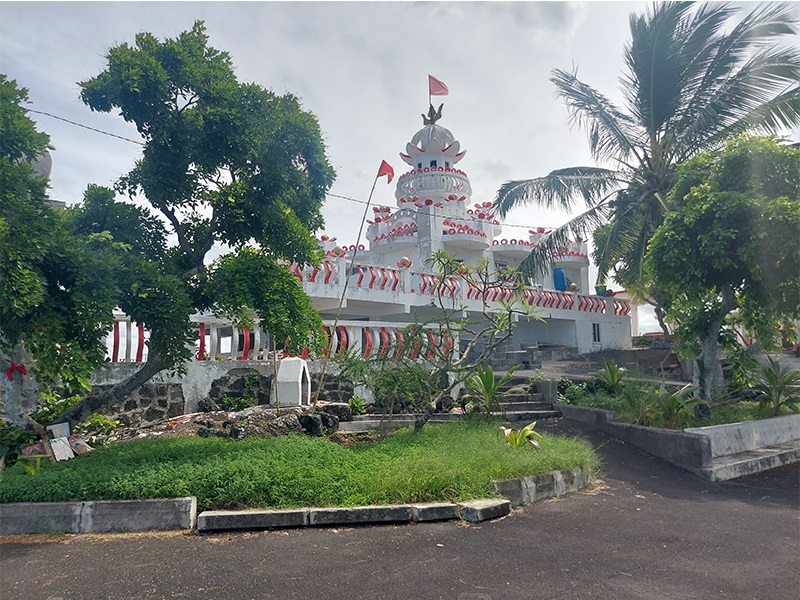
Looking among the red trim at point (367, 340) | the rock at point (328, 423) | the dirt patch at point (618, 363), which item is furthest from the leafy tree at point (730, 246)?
the rock at point (328, 423)

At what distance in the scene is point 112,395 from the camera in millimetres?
6191

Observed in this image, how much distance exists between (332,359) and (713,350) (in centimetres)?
652

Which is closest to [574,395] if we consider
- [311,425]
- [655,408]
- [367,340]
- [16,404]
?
[655,408]

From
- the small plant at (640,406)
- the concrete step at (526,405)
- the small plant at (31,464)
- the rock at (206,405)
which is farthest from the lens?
the concrete step at (526,405)

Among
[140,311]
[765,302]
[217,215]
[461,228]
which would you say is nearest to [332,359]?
[217,215]

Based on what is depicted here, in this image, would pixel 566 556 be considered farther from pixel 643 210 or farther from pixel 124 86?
pixel 643 210

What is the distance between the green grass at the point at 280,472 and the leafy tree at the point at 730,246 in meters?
4.03

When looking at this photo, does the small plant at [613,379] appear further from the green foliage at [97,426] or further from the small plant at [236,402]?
the green foliage at [97,426]

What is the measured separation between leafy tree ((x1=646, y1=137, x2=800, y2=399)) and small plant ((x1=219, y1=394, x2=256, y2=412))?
695 cm

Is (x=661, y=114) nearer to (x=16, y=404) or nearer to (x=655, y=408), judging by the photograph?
(x=655, y=408)

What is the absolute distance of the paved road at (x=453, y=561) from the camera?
11.4 ft

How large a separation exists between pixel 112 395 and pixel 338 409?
3.73 m

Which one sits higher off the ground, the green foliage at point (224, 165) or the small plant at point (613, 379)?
the green foliage at point (224, 165)

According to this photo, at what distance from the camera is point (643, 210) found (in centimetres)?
1388
